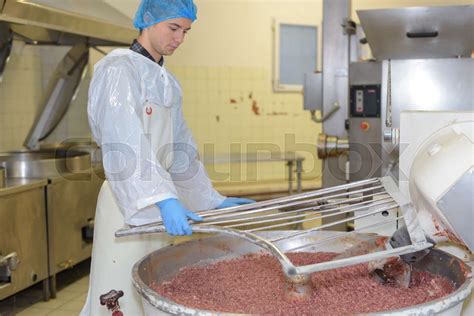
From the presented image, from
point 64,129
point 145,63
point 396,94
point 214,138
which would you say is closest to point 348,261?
point 145,63

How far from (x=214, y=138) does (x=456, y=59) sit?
2725 mm


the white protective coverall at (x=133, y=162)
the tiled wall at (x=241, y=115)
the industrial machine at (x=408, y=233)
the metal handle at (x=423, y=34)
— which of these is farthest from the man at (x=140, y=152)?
the tiled wall at (x=241, y=115)

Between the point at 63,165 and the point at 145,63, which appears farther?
the point at 63,165

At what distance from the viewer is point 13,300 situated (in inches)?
127

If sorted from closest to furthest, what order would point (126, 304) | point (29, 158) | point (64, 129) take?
point (126, 304)
point (29, 158)
point (64, 129)

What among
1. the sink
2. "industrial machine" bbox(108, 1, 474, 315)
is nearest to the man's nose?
"industrial machine" bbox(108, 1, 474, 315)

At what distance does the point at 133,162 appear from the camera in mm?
1701

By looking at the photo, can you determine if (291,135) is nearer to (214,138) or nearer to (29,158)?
(214,138)

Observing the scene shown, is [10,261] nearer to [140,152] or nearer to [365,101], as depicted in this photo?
[140,152]

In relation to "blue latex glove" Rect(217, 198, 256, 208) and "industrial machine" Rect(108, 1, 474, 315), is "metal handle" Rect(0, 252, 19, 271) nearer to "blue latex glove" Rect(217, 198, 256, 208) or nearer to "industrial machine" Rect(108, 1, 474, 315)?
"industrial machine" Rect(108, 1, 474, 315)

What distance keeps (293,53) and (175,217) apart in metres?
4.15

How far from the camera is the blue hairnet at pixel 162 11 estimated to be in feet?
6.23

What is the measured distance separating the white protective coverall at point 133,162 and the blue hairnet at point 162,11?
134 millimetres

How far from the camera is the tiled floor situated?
3068 mm
